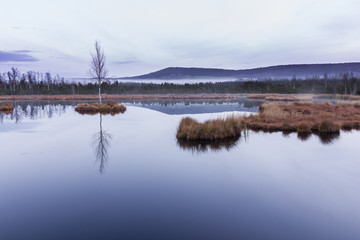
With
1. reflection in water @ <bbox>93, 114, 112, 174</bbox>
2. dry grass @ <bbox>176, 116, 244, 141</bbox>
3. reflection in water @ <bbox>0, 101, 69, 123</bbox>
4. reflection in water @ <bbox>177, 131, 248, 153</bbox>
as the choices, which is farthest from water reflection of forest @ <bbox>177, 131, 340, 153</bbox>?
reflection in water @ <bbox>0, 101, 69, 123</bbox>

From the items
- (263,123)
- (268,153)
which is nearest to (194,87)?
(263,123)

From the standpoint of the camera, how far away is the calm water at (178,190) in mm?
4277

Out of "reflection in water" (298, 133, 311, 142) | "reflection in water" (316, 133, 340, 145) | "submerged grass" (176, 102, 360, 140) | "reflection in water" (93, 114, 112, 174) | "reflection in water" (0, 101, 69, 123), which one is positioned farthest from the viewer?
"reflection in water" (0, 101, 69, 123)

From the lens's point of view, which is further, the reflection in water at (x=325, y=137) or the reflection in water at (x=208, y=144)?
the reflection in water at (x=325, y=137)

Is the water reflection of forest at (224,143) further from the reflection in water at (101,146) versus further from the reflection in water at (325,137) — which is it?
the reflection in water at (101,146)

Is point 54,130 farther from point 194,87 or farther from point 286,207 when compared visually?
point 194,87

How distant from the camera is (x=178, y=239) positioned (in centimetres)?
395

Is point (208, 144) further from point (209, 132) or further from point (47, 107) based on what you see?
point (47, 107)

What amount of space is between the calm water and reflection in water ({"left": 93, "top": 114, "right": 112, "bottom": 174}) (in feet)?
0.23

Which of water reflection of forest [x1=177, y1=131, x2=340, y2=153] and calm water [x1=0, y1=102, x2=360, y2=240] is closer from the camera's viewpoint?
calm water [x1=0, y1=102, x2=360, y2=240]

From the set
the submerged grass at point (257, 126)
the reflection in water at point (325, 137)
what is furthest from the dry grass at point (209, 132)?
the reflection in water at point (325, 137)

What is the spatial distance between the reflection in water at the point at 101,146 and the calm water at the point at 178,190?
0.07m

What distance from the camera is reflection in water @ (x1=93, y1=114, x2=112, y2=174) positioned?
27.4 feet

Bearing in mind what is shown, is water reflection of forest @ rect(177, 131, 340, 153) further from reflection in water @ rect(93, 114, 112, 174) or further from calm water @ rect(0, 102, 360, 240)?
reflection in water @ rect(93, 114, 112, 174)
